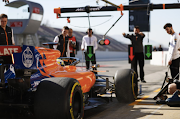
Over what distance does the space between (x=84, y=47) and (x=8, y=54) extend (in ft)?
19.2

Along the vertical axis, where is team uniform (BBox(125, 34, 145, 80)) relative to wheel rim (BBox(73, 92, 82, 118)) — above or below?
above

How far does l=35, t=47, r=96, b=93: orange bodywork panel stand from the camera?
4.32m

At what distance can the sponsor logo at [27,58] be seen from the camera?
369cm

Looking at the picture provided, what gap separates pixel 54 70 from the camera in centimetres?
467

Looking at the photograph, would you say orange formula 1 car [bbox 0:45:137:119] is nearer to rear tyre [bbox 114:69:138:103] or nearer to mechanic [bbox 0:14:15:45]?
rear tyre [bbox 114:69:138:103]

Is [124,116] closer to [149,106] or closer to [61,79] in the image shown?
[149,106]

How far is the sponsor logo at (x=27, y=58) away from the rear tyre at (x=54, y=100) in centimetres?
44

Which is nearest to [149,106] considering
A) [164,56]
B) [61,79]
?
[61,79]

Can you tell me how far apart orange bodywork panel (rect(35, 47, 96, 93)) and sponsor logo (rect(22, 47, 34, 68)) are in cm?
36

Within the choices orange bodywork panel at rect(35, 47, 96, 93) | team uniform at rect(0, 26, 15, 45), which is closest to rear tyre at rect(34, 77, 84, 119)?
orange bodywork panel at rect(35, 47, 96, 93)

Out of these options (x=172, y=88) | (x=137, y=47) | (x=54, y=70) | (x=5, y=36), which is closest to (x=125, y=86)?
(x=172, y=88)

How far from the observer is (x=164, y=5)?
37.8 ft

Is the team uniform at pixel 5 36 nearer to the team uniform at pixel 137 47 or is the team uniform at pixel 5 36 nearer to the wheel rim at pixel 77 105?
the wheel rim at pixel 77 105

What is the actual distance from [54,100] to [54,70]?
1.41 metres
